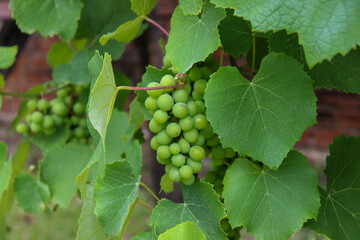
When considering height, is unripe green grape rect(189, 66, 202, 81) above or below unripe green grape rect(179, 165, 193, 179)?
above

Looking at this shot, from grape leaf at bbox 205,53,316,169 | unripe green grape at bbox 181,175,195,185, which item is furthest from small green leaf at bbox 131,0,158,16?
unripe green grape at bbox 181,175,195,185

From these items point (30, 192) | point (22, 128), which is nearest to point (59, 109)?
point (22, 128)

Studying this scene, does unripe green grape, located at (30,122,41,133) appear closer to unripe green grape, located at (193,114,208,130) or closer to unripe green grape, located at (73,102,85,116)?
unripe green grape, located at (73,102,85,116)

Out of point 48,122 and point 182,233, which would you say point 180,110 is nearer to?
point 182,233

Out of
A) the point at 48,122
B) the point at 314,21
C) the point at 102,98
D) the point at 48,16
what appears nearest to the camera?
the point at 314,21

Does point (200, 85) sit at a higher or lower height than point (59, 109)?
higher
